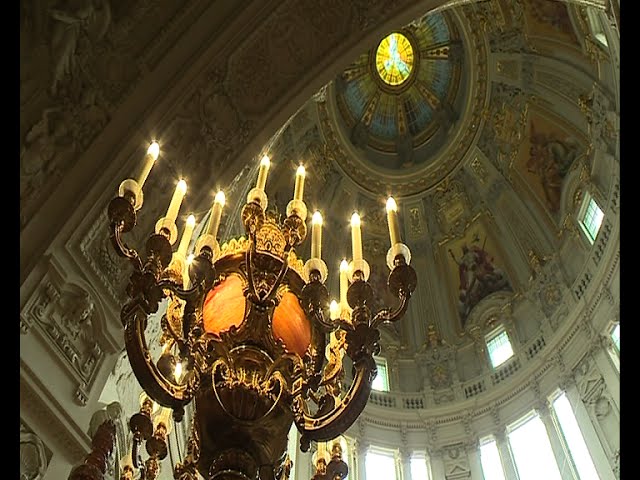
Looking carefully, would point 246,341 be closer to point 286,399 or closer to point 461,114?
point 286,399

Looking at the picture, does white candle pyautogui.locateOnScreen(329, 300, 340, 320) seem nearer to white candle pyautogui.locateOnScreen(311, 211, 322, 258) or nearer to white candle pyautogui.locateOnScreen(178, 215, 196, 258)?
white candle pyautogui.locateOnScreen(311, 211, 322, 258)

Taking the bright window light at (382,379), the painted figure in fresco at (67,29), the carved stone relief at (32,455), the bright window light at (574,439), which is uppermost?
the bright window light at (382,379)

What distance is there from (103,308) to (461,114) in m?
13.3

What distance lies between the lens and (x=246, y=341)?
196 inches

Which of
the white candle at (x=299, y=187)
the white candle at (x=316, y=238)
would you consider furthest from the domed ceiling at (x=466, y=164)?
the white candle at (x=316, y=238)

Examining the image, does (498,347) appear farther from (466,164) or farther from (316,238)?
(316,238)

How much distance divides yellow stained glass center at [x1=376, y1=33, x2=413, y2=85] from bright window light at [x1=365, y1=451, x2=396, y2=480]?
9713mm

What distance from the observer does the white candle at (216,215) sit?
5.55 metres

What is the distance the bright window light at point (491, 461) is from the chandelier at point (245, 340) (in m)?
8.06

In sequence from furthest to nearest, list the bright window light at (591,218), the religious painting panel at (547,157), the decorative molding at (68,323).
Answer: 1. the religious painting panel at (547,157)
2. the bright window light at (591,218)
3. the decorative molding at (68,323)

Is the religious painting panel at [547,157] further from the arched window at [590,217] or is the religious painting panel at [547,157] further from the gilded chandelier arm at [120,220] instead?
the gilded chandelier arm at [120,220]

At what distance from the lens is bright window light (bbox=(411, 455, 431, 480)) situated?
1356 cm

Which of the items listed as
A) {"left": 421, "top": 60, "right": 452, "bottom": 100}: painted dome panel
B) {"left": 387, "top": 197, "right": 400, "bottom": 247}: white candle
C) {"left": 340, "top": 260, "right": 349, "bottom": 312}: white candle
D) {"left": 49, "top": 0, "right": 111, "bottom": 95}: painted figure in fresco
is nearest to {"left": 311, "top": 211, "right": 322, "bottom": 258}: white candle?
{"left": 340, "top": 260, "right": 349, "bottom": 312}: white candle

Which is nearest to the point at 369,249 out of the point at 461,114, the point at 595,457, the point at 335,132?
the point at 335,132
